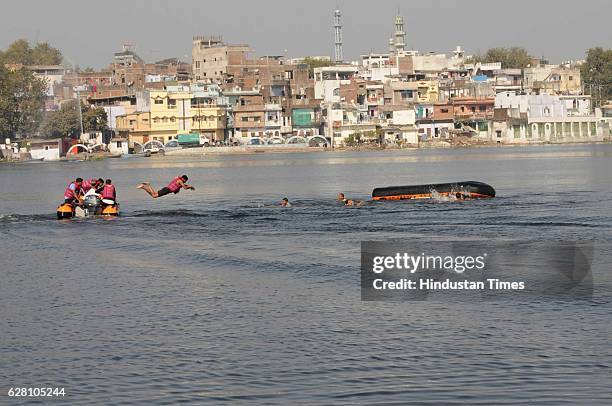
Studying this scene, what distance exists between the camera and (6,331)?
22.1m

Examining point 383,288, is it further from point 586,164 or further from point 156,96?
point 156,96

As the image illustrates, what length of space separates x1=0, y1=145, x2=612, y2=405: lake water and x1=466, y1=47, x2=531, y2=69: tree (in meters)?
144

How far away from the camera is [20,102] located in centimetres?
14800

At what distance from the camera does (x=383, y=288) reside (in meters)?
25.4

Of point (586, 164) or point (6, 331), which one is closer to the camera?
point (6, 331)

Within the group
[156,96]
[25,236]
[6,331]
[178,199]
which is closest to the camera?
[6,331]

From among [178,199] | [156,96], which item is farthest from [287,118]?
[178,199]

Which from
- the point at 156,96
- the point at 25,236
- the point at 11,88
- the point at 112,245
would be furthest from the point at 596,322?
the point at 11,88

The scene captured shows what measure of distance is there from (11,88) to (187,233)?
371ft

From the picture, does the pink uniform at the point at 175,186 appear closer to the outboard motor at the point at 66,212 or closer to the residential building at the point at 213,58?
the outboard motor at the point at 66,212

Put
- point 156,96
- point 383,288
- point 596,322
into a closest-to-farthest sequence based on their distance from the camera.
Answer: point 596,322, point 383,288, point 156,96

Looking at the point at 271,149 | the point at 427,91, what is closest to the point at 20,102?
the point at 271,149

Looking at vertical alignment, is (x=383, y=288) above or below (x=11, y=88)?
below

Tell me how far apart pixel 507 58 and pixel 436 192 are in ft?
486
